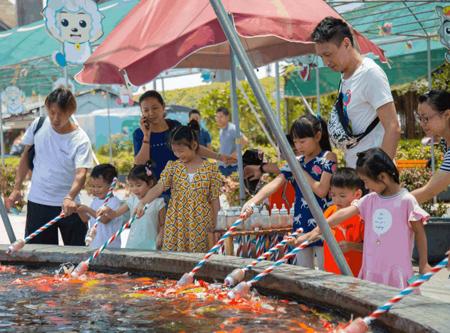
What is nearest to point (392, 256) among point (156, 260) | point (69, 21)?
point (156, 260)

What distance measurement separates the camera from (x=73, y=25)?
1000cm

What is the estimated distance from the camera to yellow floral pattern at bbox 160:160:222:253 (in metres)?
6.36

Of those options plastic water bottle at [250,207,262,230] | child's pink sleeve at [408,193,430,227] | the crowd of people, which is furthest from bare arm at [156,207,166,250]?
child's pink sleeve at [408,193,430,227]

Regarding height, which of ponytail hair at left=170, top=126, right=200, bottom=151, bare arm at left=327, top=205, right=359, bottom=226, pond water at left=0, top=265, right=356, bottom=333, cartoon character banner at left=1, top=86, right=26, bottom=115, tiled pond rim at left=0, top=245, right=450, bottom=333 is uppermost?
cartoon character banner at left=1, top=86, right=26, bottom=115

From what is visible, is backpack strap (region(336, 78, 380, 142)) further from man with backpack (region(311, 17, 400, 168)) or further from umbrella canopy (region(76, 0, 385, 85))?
umbrella canopy (region(76, 0, 385, 85))

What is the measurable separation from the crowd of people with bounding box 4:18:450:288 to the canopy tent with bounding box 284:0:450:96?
17.9 ft

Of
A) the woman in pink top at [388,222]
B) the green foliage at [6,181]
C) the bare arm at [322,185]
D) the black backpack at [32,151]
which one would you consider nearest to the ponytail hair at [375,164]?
the woman in pink top at [388,222]

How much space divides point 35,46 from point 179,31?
11971 mm

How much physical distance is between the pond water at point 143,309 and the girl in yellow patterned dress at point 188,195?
863 millimetres

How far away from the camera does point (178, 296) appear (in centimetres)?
484

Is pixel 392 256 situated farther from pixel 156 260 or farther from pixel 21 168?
pixel 21 168

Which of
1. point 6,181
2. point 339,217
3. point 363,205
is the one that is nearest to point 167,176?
point 339,217

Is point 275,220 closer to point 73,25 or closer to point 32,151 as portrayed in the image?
point 32,151

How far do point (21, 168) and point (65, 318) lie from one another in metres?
2.89
